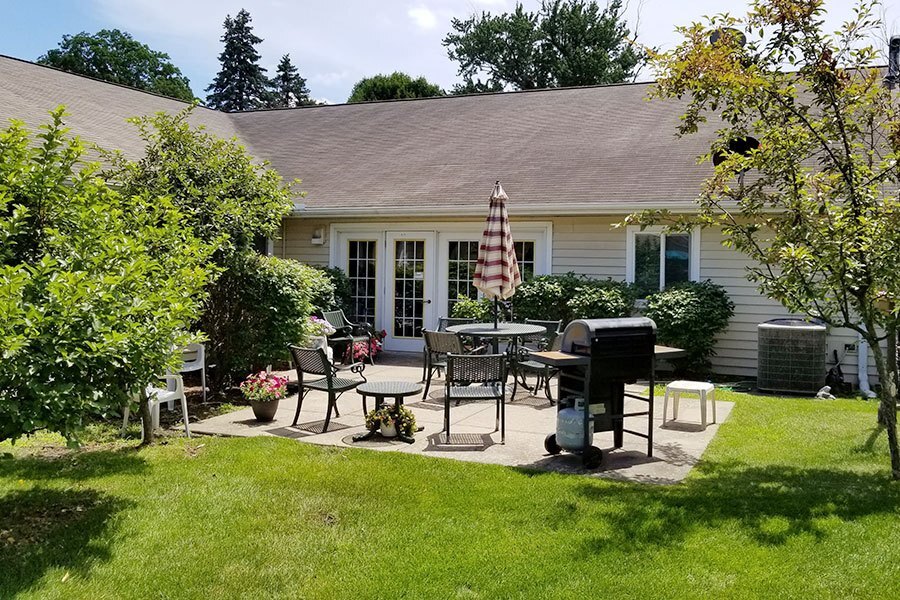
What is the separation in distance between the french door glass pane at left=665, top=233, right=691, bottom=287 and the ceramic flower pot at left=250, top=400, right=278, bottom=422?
21.8 feet

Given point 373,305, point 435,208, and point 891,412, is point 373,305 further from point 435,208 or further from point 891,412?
point 891,412

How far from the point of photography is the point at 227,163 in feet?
27.7

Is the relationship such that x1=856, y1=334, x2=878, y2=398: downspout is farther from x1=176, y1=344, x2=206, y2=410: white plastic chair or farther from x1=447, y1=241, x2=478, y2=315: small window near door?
x1=176, y1=344, x2=206, y2=410: white plastic chair

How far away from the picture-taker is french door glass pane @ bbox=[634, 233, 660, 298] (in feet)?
37.2

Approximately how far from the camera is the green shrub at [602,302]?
1058 centimetres

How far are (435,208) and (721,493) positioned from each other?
7772mm

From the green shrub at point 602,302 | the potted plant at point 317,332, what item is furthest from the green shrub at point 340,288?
the green shrub at point 602,302

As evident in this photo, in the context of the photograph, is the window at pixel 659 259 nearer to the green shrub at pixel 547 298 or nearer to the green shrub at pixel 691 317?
Answer: the green shrub at pixel 691 317

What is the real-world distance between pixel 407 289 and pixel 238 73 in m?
38.0

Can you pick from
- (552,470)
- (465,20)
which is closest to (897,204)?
(552,470)

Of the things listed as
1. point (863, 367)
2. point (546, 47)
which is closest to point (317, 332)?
point (863, 367)

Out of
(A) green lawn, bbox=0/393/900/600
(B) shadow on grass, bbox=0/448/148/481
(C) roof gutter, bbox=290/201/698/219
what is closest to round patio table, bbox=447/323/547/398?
(A) green lawn, bbox=0/393/900/600

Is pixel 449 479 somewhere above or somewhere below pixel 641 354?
below

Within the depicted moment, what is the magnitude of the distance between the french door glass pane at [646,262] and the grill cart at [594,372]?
5.44 m
